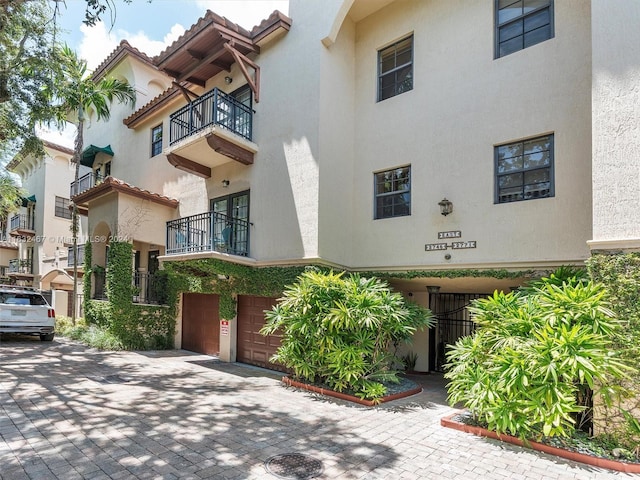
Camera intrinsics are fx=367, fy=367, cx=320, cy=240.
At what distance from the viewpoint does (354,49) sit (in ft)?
36.3

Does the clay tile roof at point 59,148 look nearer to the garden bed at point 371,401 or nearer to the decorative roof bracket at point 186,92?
the decorative roof bracket at point 186,92

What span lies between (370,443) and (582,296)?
3.88 meters

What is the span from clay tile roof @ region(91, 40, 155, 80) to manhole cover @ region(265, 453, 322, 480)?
17026 mm

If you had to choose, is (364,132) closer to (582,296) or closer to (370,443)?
(582,296)

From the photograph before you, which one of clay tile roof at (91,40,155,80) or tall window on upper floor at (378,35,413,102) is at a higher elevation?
clay tile roof at (91,40,155,80)

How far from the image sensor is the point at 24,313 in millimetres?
12805

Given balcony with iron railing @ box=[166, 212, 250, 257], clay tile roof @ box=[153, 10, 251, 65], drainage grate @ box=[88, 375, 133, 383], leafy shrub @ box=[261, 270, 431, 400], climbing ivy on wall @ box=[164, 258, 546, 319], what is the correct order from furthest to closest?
1. balcony with iron railing @ box=[166, 212, 250, 257]
2. clay tile roof @ box=[153, 10, 251, 65]
3. climbing ivy on wall @ box=[164, 258, 546, 319]
4. drainage grate @ box=[88, 375, 133, 383]
5. leafy shrub @ box=[261, 270, 431, 400]

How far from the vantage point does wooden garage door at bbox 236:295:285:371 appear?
10.7 meters

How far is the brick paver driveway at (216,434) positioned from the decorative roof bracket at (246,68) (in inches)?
330

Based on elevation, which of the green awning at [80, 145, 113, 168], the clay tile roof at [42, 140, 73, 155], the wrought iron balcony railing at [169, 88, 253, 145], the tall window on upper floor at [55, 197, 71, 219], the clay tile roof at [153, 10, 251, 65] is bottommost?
the tall window on upper floor at [55, 197, 71, 219]

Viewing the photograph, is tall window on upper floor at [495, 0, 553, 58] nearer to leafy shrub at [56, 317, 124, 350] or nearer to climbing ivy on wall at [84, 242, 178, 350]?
climbing ivy on wall at [84, 242, 178, 350]

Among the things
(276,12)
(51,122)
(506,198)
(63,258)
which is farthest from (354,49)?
(63,258)

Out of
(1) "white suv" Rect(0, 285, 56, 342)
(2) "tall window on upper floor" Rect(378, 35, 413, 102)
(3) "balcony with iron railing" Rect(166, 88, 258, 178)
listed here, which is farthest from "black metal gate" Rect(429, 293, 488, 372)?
(1) "white suv" Rect(0, 285, 56, 342)

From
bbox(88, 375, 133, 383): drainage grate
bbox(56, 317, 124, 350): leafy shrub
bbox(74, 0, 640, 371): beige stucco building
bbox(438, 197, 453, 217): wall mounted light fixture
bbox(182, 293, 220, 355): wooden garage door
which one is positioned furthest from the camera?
bbox(182, 293, 220, 355): wooden garage door
